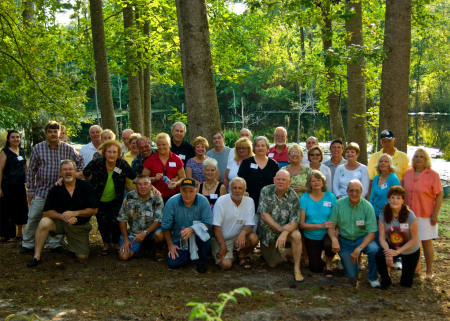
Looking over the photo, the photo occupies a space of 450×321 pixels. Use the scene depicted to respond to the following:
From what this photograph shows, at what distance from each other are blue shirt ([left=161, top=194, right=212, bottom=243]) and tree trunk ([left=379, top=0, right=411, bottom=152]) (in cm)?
368

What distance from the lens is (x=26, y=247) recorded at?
21.4 feet

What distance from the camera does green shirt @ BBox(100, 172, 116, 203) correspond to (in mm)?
6621

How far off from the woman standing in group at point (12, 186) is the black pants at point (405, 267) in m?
5.37

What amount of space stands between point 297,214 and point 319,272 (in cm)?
82

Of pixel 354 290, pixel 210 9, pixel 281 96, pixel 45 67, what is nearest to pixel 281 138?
pixel 354 290

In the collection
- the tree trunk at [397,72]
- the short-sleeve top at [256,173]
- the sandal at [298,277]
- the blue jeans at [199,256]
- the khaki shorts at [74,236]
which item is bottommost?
the sandal at [298,277]

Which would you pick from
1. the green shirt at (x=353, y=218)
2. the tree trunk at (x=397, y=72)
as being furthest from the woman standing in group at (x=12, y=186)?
the tree trunk at (x=397, y=72)

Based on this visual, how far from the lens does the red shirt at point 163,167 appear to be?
6742 millimetres

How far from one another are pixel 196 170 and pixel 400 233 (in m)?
3.02

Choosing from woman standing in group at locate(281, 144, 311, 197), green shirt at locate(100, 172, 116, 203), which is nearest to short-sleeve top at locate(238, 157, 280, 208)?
woman standing in group at locate(281, 144, 311, 197)

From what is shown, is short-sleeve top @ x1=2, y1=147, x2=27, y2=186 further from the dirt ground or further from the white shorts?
the white shorts

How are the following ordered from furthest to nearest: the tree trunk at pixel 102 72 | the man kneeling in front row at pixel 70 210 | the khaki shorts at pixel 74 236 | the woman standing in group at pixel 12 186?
the tree trunk at pixel 102 72 → the woman standing in group at pixel 12 186 → the khaki shorts at pixel 74 236 → the man kneeling in front row at pixel 70 210

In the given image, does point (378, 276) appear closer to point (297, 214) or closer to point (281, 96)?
point (297, 214)

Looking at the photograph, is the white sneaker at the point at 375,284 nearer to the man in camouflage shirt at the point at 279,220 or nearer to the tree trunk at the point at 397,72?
the man in camouflage shirt at the point at 279,220
